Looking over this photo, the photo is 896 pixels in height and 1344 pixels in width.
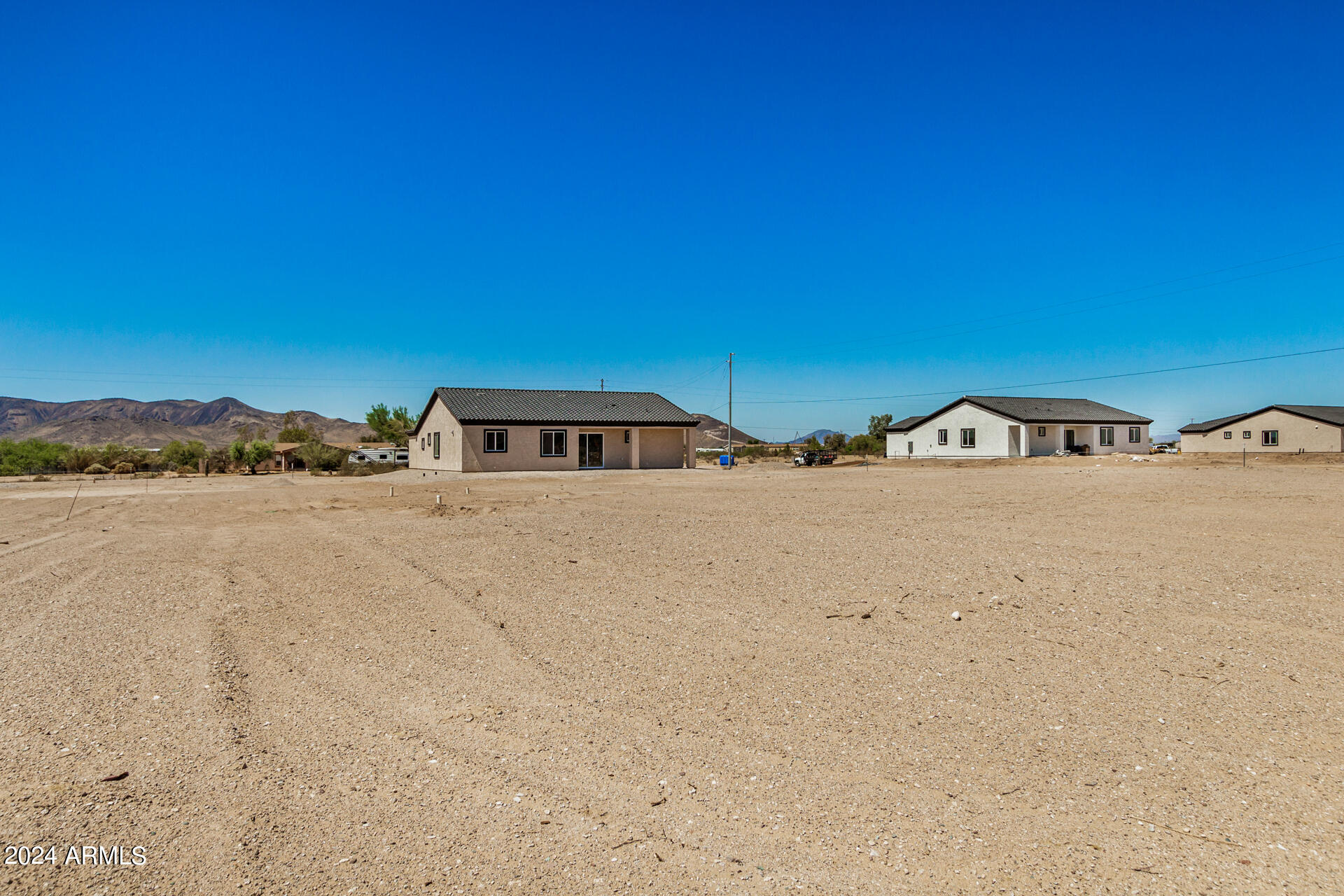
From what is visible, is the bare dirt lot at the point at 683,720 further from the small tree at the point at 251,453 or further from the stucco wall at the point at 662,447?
the small tree at the point at 251,453

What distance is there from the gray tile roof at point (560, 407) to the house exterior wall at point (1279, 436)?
3696 centimetres

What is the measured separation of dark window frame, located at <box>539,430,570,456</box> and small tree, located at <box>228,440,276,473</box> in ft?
63.9

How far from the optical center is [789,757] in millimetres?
3172

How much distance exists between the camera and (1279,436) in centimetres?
4678

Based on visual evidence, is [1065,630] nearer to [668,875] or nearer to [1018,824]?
[1018,824]

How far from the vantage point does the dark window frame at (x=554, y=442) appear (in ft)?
103

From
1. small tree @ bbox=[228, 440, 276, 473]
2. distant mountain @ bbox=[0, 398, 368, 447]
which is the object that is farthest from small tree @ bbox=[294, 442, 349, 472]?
distant mountain @ bbox=[0, 398, 368, 447]

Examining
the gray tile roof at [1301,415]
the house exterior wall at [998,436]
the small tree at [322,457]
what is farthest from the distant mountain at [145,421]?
the gray tile roof at [1301,415]

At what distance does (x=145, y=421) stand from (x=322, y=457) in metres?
111

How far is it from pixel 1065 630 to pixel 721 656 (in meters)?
2.64

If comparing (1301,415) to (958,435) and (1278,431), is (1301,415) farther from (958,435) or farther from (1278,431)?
(958,435)

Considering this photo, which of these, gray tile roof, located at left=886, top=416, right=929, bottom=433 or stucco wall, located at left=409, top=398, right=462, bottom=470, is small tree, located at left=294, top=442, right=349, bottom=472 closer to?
stucco wall, located at left=409, top=398, right=462, bottom=470

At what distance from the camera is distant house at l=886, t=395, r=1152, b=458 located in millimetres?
42656

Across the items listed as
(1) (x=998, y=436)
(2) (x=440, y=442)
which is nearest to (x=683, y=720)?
(2) (x=440, y=442)
